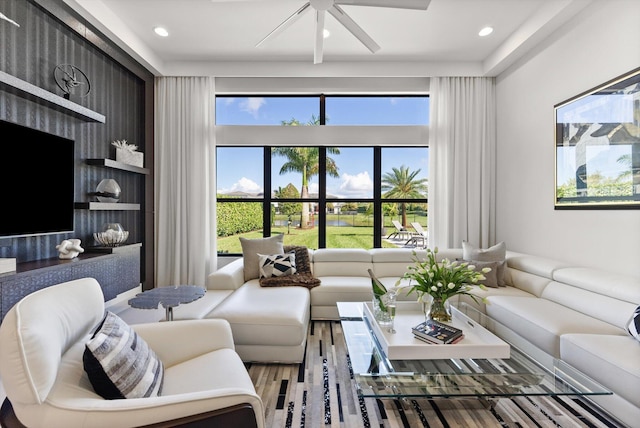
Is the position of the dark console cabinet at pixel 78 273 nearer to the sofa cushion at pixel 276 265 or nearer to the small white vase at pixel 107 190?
the small white vase at pixel 107 190

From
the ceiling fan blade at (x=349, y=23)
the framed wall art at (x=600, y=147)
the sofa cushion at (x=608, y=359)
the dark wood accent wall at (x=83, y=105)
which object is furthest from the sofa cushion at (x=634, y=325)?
the dark wood accent wall at (x=83, y=105)

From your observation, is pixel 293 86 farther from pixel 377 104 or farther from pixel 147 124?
pixel 147 124

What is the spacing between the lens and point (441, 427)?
1731 millimetres

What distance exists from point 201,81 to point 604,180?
170 inches

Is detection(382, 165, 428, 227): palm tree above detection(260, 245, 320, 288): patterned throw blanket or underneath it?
above

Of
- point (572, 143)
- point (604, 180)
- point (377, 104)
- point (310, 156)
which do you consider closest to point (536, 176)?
point (572, 143)

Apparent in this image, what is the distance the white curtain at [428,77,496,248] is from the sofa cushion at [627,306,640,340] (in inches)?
90.9

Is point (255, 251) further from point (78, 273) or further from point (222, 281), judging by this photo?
point (78, 273)

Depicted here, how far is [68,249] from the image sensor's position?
2.73m

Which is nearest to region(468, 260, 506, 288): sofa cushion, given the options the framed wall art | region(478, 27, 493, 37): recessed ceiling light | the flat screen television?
the framed wall art

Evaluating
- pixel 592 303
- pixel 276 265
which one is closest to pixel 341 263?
pixel 276 265

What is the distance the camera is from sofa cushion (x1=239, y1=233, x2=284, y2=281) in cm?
354

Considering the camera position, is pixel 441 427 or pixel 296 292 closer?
pixel 441 427

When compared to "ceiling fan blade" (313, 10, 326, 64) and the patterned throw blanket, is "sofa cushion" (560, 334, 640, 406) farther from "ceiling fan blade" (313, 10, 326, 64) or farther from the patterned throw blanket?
"ceiling fan blade" (313, 10, 326, 64)
